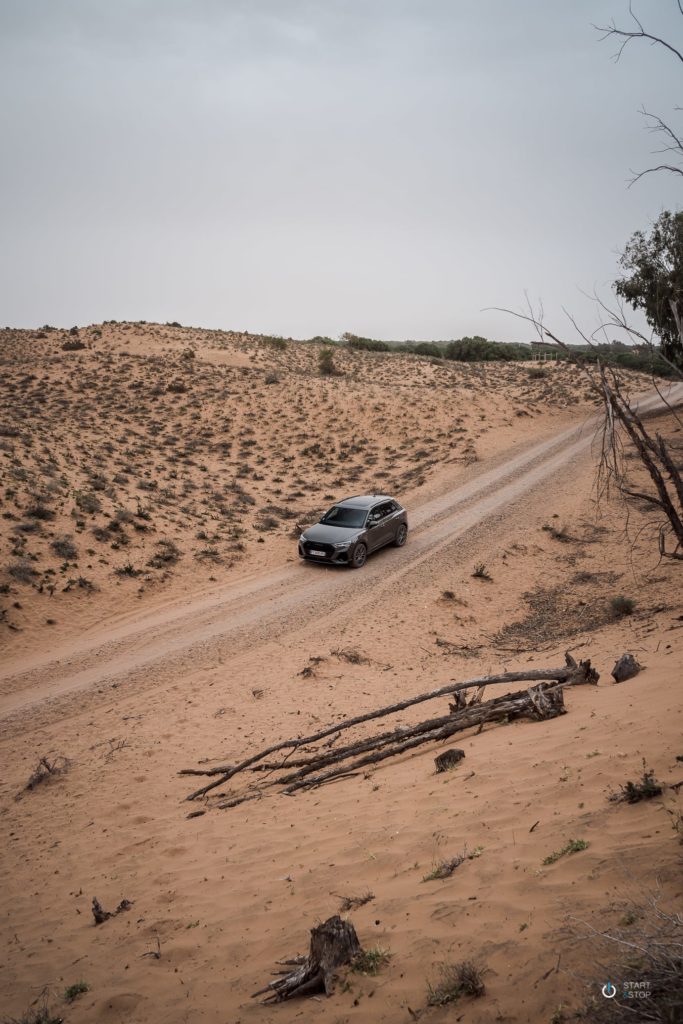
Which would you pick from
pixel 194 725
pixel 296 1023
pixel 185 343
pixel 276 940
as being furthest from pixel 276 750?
pixel 185 343

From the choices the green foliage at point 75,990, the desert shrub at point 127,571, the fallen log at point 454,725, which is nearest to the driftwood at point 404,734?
the fallen log at point 454,725

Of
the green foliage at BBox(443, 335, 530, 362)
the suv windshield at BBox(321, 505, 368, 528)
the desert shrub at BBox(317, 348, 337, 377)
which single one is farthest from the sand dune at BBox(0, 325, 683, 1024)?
the green foliage at BBox(443, 335, 530, 362)

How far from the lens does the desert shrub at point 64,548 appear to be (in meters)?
17.5

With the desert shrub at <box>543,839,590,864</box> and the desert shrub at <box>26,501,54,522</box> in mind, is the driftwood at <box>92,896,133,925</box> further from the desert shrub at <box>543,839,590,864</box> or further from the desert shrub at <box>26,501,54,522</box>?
the desert shrub at <box>26,501,54,522</box>

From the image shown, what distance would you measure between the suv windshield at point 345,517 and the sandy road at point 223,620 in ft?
4.60

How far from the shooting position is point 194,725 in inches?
435

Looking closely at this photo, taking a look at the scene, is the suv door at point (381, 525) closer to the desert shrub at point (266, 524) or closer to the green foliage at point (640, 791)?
the desert shrub at point (266, 524)

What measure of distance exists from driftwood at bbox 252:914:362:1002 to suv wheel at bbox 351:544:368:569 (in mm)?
13888

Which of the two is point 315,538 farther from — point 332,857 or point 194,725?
point 332,857

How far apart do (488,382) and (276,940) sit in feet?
147

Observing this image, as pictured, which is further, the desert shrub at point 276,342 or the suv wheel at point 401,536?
the desert shrub at point 276,342

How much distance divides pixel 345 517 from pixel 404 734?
433 inches

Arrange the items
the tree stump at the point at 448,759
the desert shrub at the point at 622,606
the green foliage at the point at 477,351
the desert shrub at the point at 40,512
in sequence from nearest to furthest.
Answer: the tree stump at the point at 448,759
the desert shrub at the point at 622,606
the desert shrub at the point at 40,512
the green foliage at the point at 477,351

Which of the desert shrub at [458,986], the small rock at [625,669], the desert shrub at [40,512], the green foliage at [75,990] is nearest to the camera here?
the desert shrub at [458,986]
